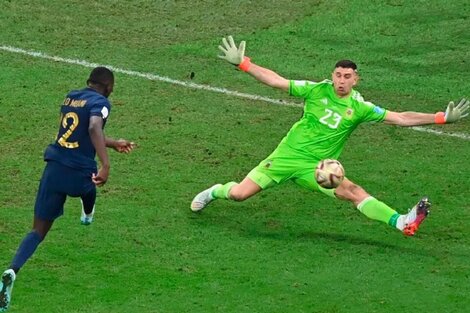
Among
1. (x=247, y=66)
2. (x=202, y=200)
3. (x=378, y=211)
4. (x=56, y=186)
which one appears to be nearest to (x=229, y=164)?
(x=202, y=200)

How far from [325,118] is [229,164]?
2.33 m

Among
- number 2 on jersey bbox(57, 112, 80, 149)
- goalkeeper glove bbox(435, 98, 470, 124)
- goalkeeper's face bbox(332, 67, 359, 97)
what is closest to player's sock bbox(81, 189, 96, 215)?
number 2 on jersey bbox(57, 112, 80, 149)

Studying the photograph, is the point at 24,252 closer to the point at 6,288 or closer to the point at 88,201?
the point at 6,288

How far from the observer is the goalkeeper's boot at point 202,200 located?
1400 cm

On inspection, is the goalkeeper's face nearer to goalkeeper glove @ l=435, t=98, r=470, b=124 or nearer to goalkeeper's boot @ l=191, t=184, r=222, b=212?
goalkeeper glove @ l=435, t=98, r=470, b=124

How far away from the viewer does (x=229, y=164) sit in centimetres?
1555

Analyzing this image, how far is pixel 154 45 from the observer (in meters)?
19.6

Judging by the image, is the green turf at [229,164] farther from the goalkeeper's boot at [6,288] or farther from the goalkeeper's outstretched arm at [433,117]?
the goalkeeper's outstretched arm at [433,117]

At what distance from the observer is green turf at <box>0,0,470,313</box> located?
40.3ft

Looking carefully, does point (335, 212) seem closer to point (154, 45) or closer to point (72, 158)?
point (72, 158)

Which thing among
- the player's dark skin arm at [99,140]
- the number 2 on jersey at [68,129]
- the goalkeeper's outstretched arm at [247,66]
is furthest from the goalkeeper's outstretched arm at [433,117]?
the number 2 on jersey at [68,129]

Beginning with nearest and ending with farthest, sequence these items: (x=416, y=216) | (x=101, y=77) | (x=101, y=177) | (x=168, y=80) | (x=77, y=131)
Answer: (x=101, y=177), (x=77, y=131), (x=101, y=77), (x=416, y=216), (x=168, y=80)

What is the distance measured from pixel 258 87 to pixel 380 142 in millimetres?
2532

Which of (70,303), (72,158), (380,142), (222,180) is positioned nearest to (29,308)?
(70,303)
